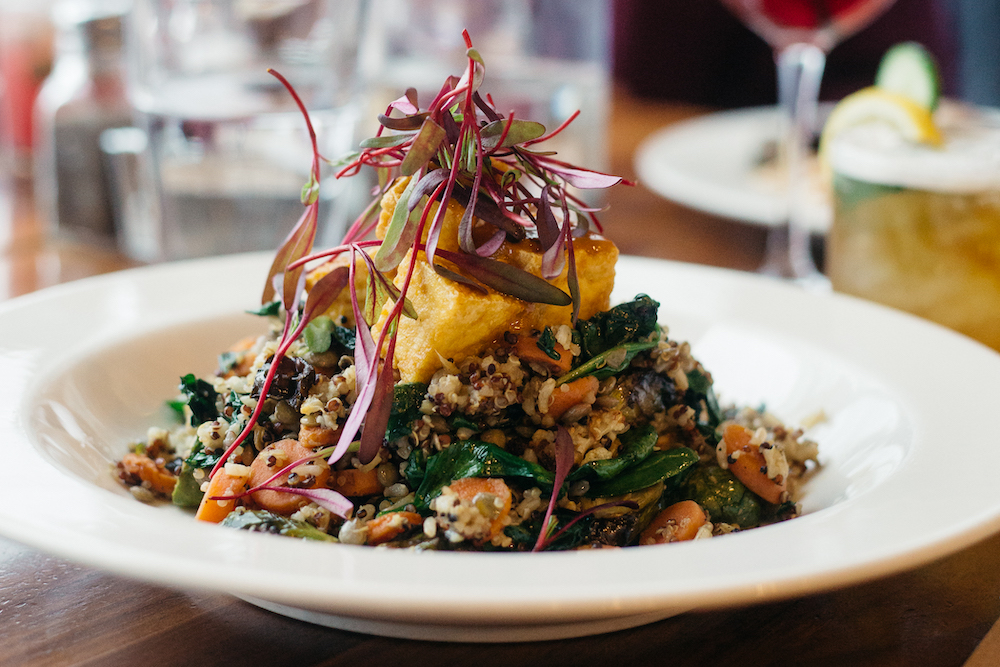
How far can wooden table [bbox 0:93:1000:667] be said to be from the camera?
47.5 inches

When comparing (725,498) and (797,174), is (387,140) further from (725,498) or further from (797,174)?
(797,174)

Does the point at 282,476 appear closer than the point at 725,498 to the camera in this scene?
Yes

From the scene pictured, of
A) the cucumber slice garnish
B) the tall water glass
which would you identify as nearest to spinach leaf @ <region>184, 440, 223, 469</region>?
the tall water glass

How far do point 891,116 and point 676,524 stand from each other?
79.3 inches

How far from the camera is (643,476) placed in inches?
58.3

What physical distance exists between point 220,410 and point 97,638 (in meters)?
0.49

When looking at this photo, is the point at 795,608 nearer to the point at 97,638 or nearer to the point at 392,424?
the point at 392,424

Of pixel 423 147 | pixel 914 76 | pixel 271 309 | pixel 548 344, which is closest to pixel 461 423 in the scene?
pixel 548 344

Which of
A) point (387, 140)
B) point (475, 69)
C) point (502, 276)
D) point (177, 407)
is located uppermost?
point (475, 69)

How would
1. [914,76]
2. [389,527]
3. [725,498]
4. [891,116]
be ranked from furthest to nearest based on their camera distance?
[914,76] < [891,116] < [725,498] < [389,527]

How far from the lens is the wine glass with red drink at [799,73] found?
10.3 feet

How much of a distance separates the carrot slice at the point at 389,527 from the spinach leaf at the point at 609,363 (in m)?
0.35

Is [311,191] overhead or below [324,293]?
overhead

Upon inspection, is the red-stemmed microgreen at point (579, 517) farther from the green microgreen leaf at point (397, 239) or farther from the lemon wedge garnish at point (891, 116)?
the lemon wedge garnish at point (891, 116)
